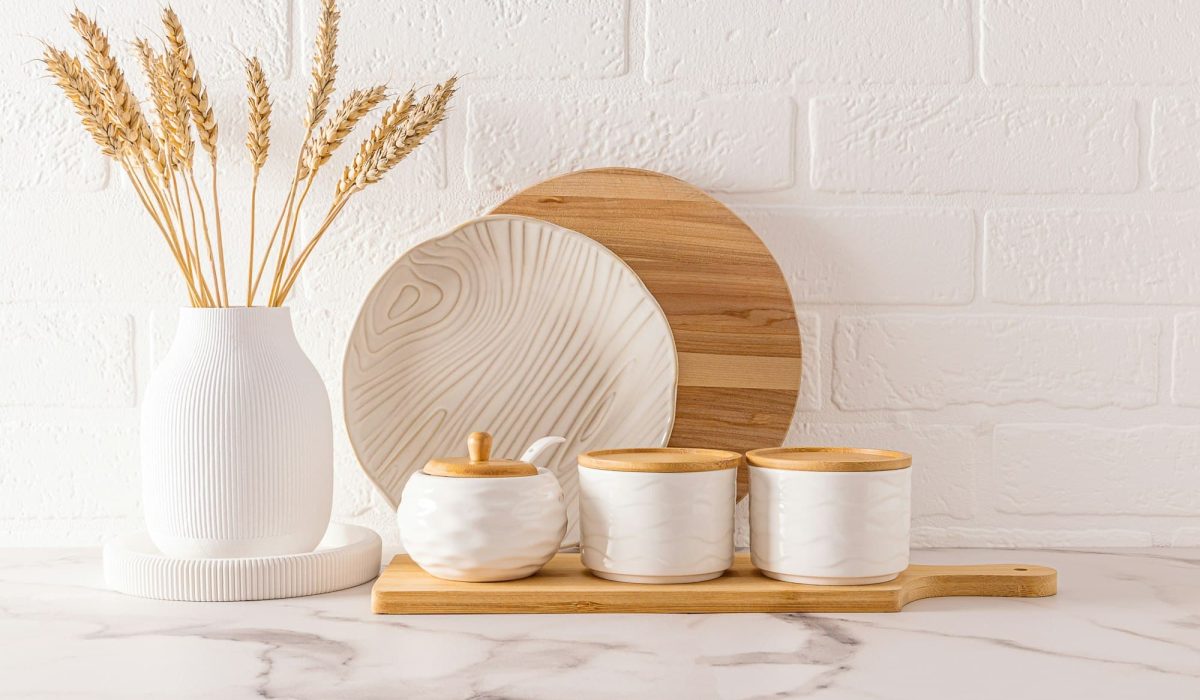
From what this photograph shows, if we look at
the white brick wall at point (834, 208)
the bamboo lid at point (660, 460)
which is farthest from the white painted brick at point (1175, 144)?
the bamboo lid at point (660, 460)

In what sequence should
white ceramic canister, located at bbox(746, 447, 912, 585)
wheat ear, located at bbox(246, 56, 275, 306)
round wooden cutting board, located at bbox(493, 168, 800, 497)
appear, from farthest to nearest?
round wooden cutting board, located at bbox(493, 168, 800, 497) → wheat ear, located at bbox(246, 56, 275, 306) → white ceramic canister, located at bbox(746, 447, 912, 585)

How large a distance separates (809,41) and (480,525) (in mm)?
606

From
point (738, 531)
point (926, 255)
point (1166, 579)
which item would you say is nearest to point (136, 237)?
point (738, 531)

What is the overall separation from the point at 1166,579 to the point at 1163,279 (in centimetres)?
32

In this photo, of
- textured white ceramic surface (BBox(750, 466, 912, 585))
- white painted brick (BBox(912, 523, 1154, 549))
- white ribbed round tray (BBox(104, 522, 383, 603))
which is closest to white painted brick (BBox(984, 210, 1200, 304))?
white painted brick (BBox(912, 523, 1154, 549))

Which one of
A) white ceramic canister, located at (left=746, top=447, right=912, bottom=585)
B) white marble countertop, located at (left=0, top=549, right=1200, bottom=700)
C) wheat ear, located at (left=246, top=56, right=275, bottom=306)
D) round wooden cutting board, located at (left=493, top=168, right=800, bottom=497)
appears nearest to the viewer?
white marble countertop, located at (left=0, top=549, right=1200, bottom=700)

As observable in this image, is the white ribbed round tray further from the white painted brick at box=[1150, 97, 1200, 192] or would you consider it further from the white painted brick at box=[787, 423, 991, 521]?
the white painted brick at box=[1150, 97, 1200, 192]

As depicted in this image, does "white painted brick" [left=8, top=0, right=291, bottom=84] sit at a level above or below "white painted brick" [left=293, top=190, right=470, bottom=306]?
above

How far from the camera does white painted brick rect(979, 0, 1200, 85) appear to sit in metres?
1.10

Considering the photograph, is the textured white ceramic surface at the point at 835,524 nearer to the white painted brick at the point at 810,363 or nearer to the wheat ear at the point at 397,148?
the white painted brick at the point at 810,363

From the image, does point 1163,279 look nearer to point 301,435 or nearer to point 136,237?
point 301,435

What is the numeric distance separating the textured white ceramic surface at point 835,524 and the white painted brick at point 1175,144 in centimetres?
50

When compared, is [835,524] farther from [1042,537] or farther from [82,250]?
[82,250]

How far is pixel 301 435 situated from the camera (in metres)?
0.91
